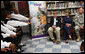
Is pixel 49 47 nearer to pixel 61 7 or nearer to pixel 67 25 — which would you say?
pixel 67 25

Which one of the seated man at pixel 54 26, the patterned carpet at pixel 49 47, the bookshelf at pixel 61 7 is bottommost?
the patterned carpet at pixel 49 47

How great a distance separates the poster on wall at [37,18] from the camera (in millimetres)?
4242

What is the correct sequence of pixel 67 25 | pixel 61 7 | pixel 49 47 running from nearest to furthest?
pixel 49 47 < pixel 67 25 < pixel 61 7

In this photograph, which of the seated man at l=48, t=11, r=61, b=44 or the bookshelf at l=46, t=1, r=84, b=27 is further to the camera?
the bookshelf at l=46, t=1, r=84, b=27

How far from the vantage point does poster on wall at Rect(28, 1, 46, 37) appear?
424 cm

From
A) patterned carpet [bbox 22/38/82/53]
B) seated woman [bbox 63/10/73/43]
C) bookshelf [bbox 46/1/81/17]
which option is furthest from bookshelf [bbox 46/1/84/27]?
patterned carpet [bbox 22/38/82/53]

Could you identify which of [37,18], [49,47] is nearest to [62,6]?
[37,18]

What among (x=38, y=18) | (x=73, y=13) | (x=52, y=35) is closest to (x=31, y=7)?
(x=38, y=18)

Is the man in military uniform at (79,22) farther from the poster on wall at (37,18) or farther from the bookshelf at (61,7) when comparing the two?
the poster on wall at (37,18)

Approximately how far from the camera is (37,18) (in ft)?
14.2

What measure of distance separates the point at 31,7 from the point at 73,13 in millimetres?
1713

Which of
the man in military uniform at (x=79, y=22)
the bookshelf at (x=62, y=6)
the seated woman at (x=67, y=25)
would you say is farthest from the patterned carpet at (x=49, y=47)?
the bookshelf at (x=62, y=6)

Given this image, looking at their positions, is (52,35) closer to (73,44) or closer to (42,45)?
(42,45)

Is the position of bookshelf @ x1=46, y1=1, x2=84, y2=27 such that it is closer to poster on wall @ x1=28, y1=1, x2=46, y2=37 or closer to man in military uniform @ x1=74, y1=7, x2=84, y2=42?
poster on wall @ x1=28, y1=1, x2=46, y2=37
